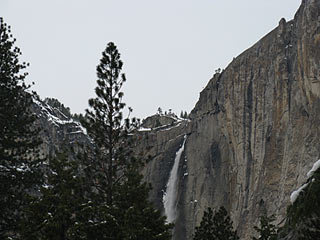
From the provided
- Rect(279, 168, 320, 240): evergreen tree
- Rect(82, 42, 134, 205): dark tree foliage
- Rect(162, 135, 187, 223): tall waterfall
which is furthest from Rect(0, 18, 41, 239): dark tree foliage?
Rect(162, 135, 187, 223): tall waterfall

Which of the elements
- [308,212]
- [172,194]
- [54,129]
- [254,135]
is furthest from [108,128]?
[54,129]

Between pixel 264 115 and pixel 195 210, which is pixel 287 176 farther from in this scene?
pixel 195 210

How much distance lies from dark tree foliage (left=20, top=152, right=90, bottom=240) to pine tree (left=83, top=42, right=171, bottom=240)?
585 mm

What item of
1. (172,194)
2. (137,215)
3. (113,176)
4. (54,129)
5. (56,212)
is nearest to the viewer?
(56,212)

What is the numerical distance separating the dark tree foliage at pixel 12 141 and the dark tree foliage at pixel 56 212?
15.2ft

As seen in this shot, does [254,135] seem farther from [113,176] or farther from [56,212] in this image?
[56,212]

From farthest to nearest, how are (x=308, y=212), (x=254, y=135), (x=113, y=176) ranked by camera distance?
(x=254, y=135)
(x=113, y=176)
(x=308, y=212)

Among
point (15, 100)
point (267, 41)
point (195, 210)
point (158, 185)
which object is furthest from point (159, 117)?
point (15, 100)

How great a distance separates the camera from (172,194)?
60.1 m

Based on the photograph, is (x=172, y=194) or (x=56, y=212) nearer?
(x=56, y=212)

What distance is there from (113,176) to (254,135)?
35967 millimetres

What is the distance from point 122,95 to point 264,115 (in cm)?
3459

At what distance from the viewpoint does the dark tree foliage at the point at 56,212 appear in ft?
42.8

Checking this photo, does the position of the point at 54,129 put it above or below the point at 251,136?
above
